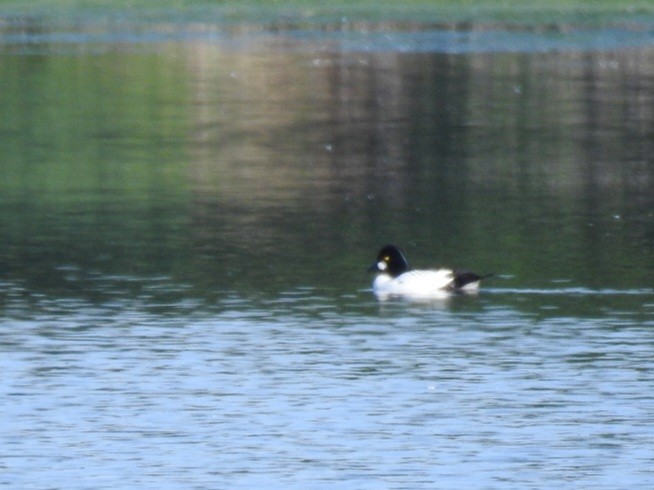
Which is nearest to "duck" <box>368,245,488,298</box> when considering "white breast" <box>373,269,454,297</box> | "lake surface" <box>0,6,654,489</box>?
"white breast" <box>373,269,454,297</box>

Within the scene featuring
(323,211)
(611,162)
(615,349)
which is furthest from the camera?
(611,162)

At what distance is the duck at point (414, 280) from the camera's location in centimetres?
1639

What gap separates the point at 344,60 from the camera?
5375cm

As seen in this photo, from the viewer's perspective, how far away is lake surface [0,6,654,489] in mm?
10984

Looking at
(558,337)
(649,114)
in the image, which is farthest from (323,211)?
(649,114)

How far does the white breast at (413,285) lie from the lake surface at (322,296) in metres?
0.24

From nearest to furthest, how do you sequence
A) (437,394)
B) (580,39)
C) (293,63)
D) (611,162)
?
1. (437,394)
2. (611,162)
3. (293,63)
4. (580,39)

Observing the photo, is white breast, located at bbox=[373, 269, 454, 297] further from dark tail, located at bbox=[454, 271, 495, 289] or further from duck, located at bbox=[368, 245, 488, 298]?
dark tail, located at bbox=[454, 271, 495, 289]

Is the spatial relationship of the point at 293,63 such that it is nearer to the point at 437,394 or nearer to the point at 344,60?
the point at 344,60

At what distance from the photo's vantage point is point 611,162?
27.4 metres

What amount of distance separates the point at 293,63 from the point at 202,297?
3662 centimetres

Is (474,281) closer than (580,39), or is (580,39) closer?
(474,281)

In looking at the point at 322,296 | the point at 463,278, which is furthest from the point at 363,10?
the point at 322,296

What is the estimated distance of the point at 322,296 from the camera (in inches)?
637
